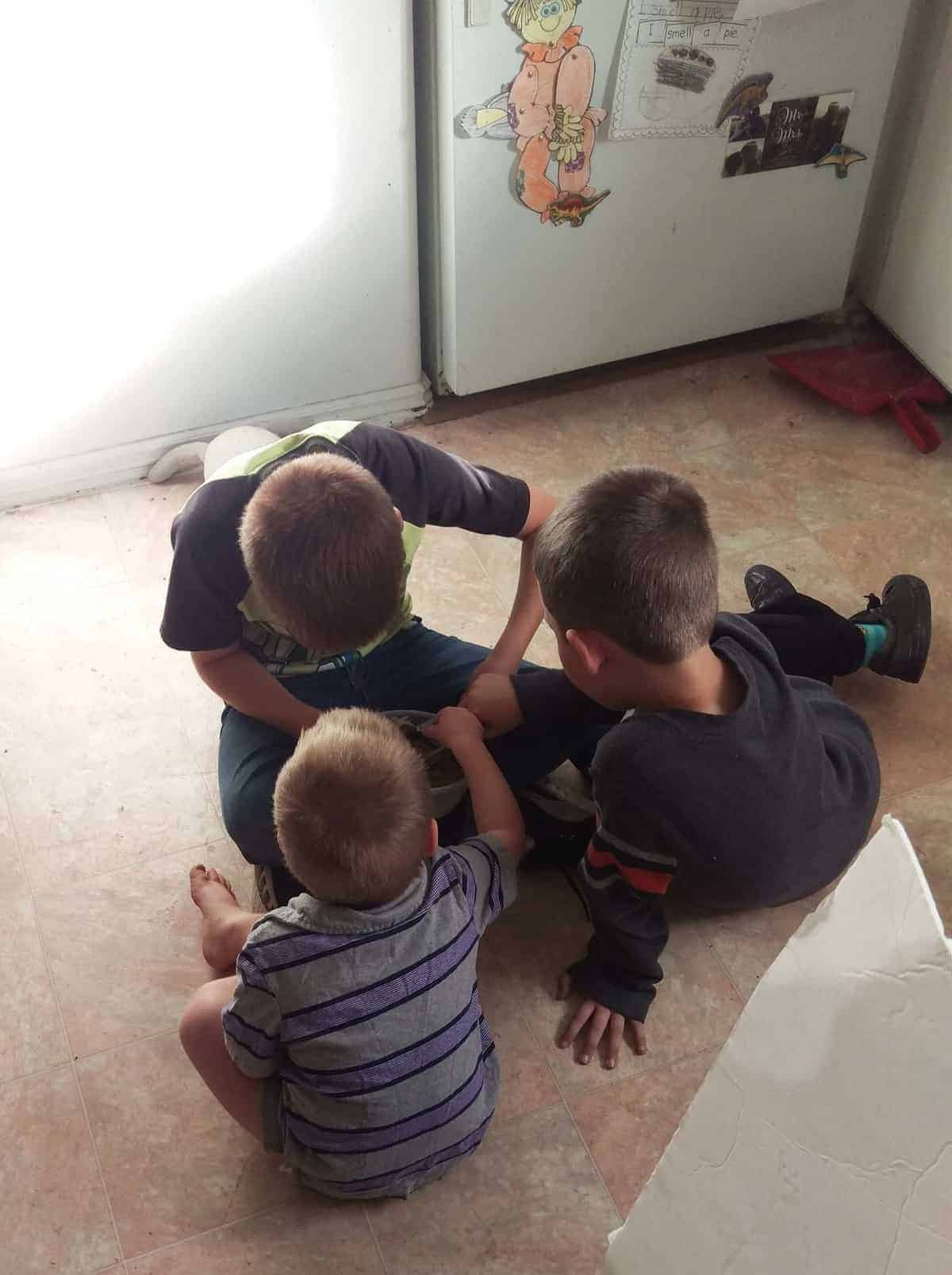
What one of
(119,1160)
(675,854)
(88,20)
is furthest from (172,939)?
(88,20)

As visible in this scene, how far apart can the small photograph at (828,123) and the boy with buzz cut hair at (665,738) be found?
3.06 ft

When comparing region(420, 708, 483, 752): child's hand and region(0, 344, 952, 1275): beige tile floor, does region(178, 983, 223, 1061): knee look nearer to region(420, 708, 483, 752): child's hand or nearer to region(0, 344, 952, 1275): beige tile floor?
region(0, 344, 952, 1275): beige tile floor

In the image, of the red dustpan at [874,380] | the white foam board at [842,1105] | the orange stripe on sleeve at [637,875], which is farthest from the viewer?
the red dustpan at [874,380]

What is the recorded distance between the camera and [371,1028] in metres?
1.01

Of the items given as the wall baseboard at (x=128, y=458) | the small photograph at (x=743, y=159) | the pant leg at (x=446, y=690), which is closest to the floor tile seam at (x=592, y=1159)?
the pant leg at (x=446, y=690)

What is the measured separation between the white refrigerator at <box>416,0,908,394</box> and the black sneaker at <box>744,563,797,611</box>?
50 centimetres

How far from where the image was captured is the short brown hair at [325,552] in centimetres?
104

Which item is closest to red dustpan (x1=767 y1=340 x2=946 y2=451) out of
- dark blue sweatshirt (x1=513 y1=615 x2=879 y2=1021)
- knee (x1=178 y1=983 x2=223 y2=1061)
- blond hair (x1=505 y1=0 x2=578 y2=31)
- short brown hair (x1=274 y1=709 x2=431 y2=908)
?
blond hair (x1=505 y1=0 x2=578 y2=31)

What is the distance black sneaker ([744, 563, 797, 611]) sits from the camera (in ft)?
5.33

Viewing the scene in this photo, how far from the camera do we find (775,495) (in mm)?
1859

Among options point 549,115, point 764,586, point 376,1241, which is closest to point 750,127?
point 549,115

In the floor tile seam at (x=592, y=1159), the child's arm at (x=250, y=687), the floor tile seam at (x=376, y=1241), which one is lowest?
the floor tile seam at (x=376, y=1241)

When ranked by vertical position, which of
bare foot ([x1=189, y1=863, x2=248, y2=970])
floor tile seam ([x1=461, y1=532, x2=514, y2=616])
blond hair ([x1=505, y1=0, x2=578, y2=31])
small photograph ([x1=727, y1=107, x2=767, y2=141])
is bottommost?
bare foot ([x1=189, y1=863, x2=248, y2=970])

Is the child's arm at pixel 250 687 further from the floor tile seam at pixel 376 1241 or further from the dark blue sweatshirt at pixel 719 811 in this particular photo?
the floor tile seam at pixel 376 1241
